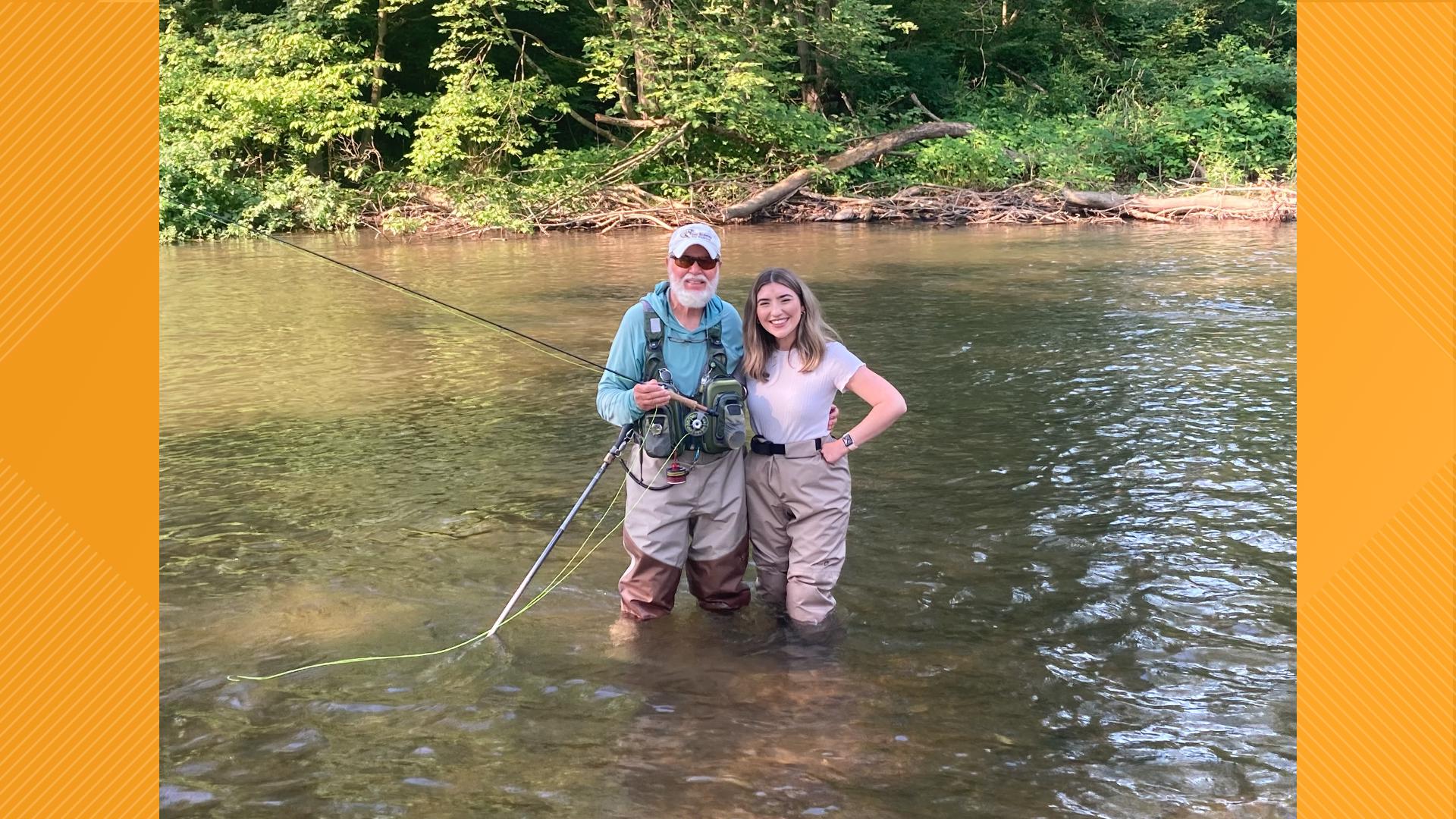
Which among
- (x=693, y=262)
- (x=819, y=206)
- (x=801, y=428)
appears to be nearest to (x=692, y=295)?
(x=693, y=262)

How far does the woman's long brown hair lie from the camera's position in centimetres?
494

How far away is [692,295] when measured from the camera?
4879 millimetres

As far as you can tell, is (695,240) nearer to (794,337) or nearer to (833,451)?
(794,337)

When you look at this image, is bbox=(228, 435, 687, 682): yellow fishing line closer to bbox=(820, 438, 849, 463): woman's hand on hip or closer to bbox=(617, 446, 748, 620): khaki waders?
bbox=(617, 446, 748, 620): khaki waders

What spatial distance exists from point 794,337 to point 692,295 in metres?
0.44

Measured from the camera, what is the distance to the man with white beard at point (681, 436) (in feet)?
15.9

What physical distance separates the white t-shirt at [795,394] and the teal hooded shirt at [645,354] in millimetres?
180

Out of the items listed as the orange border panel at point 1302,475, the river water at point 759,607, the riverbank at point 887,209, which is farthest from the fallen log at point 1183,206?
the orange border panel at point 1302,475

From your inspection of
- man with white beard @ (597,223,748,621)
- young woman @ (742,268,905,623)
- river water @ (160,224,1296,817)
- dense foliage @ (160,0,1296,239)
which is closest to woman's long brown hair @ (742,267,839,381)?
young woman @ (742,268,905,623)

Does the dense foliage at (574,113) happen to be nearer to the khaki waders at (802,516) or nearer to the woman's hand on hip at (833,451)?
the khaki waders at (802,516)

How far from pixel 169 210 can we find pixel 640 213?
28.4ft

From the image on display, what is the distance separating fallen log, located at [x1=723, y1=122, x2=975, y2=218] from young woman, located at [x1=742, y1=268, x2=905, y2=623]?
65.9 ft

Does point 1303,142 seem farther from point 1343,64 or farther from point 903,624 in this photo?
point 903,624

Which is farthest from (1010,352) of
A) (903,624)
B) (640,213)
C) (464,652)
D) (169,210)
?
(169,210)
